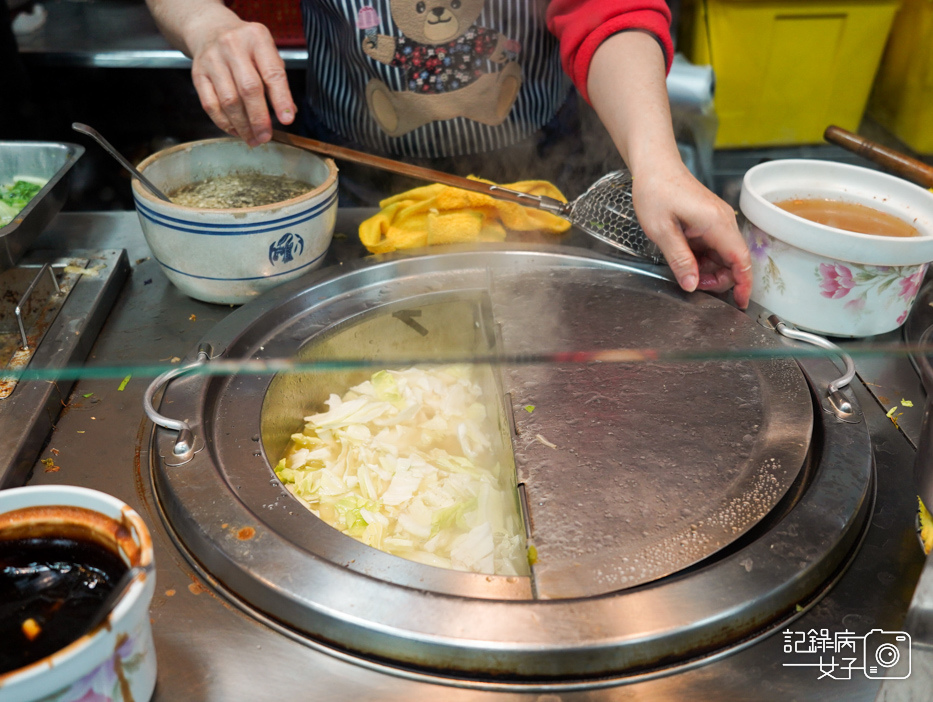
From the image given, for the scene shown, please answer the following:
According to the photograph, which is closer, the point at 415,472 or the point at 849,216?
the point at 415,472

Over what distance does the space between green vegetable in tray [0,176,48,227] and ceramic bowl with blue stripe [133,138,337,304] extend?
0.44 meters

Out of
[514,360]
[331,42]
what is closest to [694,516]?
[514,360]

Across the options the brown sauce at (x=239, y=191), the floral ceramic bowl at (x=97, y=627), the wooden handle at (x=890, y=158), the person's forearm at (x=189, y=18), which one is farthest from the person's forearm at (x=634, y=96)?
the floral ceramic bowl at (x=97, y=627)

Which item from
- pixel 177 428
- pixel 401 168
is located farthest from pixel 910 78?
pixel 177 428

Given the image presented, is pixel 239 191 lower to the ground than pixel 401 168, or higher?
lower

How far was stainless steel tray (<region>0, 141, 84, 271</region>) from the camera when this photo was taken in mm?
1682

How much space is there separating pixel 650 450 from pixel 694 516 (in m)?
0.17

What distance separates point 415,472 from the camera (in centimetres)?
165

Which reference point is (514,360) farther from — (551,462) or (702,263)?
(702,263)

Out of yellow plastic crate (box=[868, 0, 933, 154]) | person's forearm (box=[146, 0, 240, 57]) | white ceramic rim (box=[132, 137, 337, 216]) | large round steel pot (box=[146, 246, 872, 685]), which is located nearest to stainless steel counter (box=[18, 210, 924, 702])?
large round steel pot (box=[146, 246, 872, 685])

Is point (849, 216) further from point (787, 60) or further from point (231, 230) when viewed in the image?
point (787, 60)

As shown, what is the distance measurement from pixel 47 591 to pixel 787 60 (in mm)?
3427

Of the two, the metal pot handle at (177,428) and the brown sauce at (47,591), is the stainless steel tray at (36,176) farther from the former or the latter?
the brown sauce at (47,591)

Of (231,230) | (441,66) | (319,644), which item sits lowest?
(319,644)
